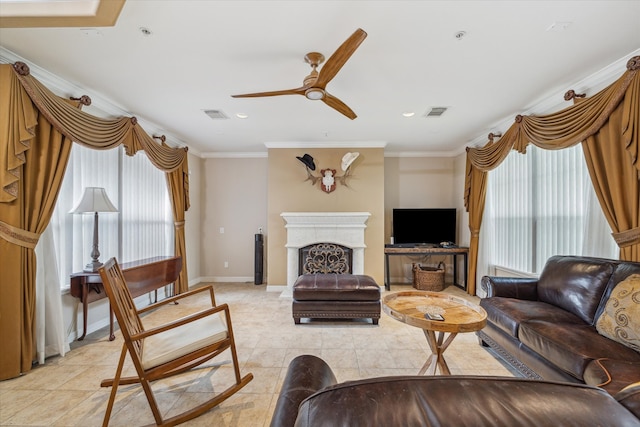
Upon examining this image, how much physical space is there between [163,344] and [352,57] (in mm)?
2561

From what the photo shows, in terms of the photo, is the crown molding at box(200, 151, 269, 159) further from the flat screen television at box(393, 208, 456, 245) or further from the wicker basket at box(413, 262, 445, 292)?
the wicker basket at box(413, 262, 445, 292)

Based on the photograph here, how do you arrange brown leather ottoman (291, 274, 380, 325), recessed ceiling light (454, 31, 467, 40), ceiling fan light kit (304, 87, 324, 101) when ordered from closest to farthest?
recessed ceiling light (454, 31, 467, 40) < ceiling fan light kit (304, 87, 324, 101) < brown leather ottoman (291, 274, 380, 325)

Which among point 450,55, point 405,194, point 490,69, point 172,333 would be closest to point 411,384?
point 172,333

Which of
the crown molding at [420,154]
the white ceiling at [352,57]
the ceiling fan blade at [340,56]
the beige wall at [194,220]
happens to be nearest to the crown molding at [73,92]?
the white ceiling at [352,57]

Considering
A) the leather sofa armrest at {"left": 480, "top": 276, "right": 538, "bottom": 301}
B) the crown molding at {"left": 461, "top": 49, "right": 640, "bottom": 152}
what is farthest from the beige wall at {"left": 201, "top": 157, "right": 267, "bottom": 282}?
the crown molding at {"left": 461, "top": 49, "right": 640, "bottom": 152}

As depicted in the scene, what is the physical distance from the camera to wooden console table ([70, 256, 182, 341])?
271 cm

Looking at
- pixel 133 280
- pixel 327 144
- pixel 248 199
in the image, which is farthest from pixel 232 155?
pixel 133 280

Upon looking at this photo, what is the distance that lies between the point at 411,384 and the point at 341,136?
13.6ft

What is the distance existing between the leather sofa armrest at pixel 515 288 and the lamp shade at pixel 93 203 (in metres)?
3.97

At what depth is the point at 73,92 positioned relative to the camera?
2.76 m

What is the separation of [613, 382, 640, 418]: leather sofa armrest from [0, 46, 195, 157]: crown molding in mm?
3898

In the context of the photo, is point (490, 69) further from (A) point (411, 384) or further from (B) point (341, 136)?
(A) point (411, 384)

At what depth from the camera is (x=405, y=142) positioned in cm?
477

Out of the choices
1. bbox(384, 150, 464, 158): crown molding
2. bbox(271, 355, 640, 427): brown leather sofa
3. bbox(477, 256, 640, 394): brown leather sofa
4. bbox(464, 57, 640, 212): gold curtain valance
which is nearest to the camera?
bbox(271, 355, 640, 427): brown leather sofa
